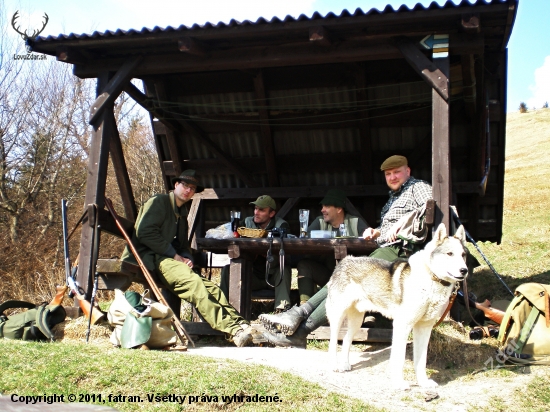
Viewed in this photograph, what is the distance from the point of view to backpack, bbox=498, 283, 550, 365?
236 inches

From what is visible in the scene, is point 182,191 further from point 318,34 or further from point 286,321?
point 318,34

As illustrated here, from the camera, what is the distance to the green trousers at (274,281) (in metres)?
7.87

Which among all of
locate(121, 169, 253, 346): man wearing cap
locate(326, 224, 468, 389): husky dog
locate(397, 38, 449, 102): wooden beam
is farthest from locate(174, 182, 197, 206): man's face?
locate(397, 38, 449, 102): wooden beam

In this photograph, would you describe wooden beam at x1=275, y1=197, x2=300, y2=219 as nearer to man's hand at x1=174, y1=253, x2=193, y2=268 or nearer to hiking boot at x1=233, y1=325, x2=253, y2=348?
man's hand at x1=174, y1=253, x2=193, y2=268

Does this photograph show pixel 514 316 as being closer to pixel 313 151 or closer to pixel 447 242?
pixel 447 242

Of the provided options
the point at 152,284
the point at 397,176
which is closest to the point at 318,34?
the point at 397,176

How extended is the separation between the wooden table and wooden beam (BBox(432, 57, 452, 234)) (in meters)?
1.01

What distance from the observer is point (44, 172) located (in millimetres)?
18531

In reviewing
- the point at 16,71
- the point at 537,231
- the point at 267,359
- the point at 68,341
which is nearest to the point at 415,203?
the point at 267,359

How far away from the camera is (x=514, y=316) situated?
621 cm

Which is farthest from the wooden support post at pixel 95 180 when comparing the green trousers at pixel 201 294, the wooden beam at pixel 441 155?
the wooden beam at pixel 441 155

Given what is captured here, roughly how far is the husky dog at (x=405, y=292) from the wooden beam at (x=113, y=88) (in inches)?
153

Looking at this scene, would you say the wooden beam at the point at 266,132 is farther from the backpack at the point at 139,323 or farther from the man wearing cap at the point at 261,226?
the backpack at the point at 139,323

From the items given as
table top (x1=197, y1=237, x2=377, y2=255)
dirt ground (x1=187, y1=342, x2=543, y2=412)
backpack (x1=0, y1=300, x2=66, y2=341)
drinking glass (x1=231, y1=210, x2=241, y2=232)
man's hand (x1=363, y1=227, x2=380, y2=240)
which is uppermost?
drinking glass (x1=231, y1=210, x2=241, y2=232)
